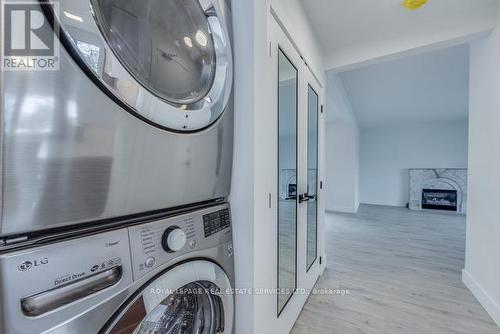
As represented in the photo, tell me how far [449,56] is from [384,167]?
382 cm

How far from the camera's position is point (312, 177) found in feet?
6.44

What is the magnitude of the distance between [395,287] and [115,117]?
8.35 feet

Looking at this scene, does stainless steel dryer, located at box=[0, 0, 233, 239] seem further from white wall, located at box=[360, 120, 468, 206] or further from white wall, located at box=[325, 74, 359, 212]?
white wall, located at box=[360, 120, 468, 206]

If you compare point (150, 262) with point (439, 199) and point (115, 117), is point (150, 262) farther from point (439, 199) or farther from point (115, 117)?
point (439, 199)

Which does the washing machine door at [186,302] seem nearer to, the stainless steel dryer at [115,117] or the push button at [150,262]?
the push button at [150,262]

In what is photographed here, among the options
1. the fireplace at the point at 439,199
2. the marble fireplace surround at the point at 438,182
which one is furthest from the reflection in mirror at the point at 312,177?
the fireplace at the point at 439,199

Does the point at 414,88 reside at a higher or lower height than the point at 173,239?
higher

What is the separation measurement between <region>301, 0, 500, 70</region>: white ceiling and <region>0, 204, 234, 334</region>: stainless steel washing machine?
5.97ft

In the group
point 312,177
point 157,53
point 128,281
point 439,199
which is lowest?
point 439,199

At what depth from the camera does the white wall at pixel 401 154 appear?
17.9 ft

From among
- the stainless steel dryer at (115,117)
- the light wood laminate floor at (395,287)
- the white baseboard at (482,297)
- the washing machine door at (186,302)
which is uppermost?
the stainless steel dryer at (115,117)

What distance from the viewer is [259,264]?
91 centimetres

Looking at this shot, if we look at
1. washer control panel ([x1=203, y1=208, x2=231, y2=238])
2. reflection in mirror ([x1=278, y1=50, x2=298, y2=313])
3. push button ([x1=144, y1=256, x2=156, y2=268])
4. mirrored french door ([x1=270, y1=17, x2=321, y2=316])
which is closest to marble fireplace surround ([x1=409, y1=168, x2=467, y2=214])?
mirrored french door ([x1=270, y1=17, x2=321, y2=316])

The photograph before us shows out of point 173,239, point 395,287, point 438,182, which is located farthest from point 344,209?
point 173,239
